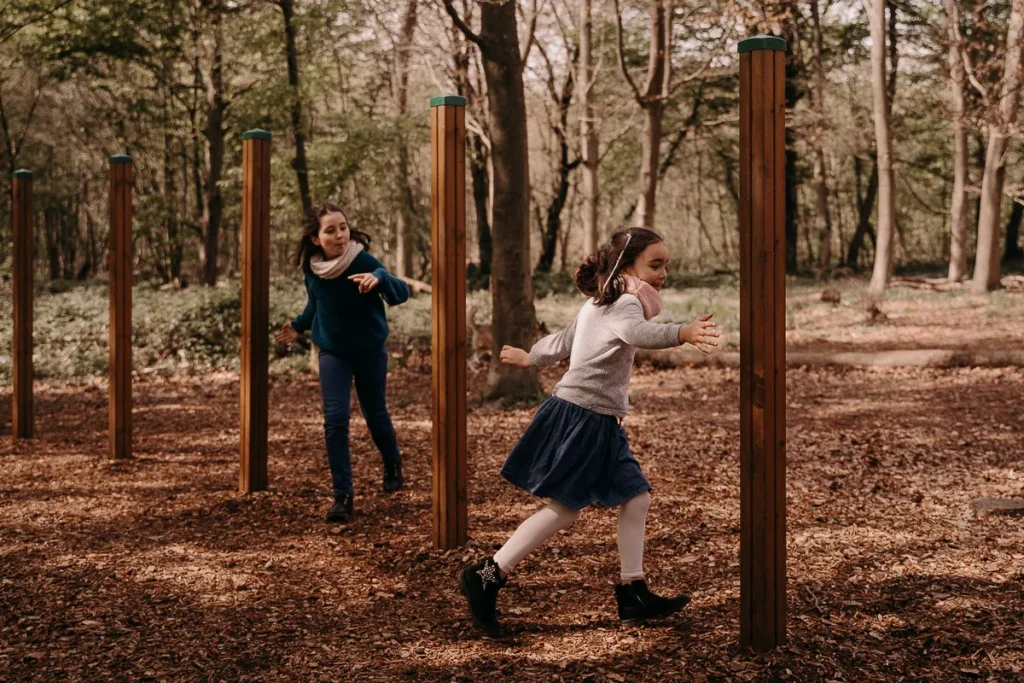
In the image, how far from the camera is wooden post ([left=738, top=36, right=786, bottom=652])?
10.5ft

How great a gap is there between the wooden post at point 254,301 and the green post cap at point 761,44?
3.72 metres

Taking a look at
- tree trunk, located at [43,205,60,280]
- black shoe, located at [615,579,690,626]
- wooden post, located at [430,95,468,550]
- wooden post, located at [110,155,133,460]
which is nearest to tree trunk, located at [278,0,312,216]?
wooden post, located at [110,155,133,460]

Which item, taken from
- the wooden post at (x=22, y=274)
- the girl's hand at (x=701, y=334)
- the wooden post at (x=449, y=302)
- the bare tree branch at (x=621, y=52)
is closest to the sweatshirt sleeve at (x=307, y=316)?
the wooden post at (x=449, y=302)

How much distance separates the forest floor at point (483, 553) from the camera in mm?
3469

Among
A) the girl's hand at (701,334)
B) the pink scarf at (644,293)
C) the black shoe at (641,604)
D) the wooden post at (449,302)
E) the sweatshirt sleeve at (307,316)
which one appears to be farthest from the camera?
the sweatshirt sleeve at (307,316)

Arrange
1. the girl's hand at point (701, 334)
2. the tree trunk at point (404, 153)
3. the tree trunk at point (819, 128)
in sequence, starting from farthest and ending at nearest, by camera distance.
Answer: the tree trunk at point (819, 128) → the tree trunk at point (404, 153) → the girl's hand at point (701, 334)

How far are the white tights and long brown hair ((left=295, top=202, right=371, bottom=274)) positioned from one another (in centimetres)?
240

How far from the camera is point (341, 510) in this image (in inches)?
213

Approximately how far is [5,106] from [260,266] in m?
25.1

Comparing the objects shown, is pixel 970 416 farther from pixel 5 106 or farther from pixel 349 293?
pixel 5 106

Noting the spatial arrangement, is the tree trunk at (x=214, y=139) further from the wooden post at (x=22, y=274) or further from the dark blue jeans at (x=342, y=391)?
the dark blue jeans at (x=342, y=391)

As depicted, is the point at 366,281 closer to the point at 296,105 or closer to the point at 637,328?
the point at 637,328

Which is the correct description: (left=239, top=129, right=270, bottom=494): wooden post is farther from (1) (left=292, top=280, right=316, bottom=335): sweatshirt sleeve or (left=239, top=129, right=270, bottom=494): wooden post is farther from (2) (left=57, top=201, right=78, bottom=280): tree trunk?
(2) (left=57, top=201, right=78, bottom=280): tree trunk

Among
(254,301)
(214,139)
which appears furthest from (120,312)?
(214,139)
